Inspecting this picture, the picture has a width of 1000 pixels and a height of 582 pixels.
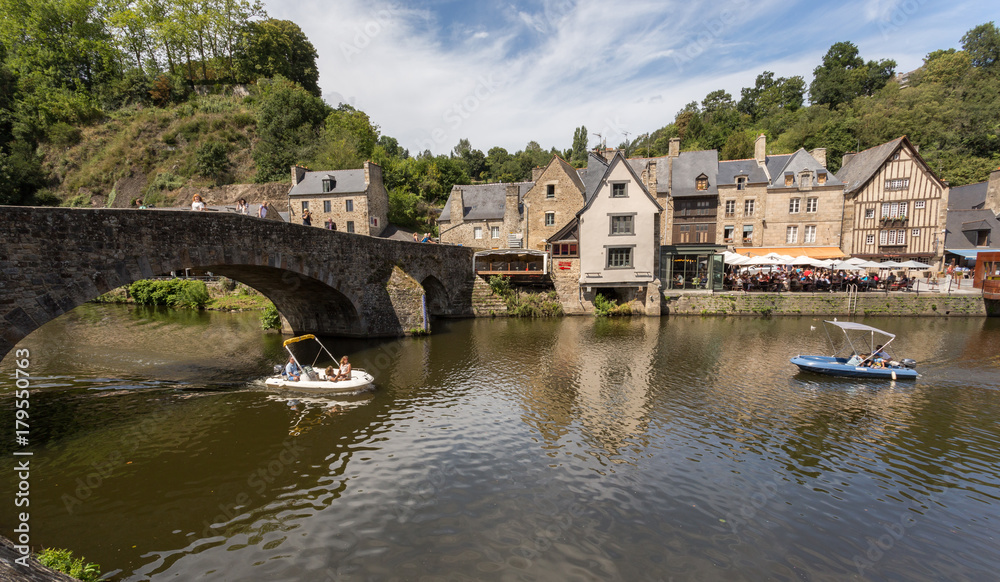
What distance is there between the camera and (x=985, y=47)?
66.2 metres

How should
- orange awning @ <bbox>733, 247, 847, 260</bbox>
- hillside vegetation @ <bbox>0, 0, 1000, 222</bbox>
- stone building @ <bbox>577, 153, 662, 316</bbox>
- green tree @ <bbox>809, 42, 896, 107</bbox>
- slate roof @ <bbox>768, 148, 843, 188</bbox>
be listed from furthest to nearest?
green tree @ <bbox>809, 42, 896, 107</bbox>, hillside vegetation @ <bbox>0, 0, 1000, 222</bbox>, slate roof @ <bbox>768, 148, 843, 188</bbox>, orange awning @ <bbox>733, 247, 847, 260</bbox>, stone building @ <bbox>577, 153, 662, 316</bbox>

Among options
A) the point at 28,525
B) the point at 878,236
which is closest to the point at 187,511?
the point at 28,525

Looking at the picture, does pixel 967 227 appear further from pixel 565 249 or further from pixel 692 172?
pixel 565 249

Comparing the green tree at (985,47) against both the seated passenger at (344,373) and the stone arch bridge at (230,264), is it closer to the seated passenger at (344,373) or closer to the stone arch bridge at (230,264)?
the stone arch bridge at (230,264)

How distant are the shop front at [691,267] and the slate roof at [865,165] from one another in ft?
49.4

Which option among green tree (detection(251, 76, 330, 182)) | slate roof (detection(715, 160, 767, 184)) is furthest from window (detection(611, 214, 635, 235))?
green tree (detection(251, 76, 330, 182))

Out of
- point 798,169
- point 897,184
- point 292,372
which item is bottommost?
point 292,372

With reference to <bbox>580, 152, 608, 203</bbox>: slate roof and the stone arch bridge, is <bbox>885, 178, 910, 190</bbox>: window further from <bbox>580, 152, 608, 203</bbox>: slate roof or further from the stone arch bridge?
the stone arch bridge

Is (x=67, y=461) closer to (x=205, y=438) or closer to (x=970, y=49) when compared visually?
(x=205, y=438)

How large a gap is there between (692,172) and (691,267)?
9.69 m

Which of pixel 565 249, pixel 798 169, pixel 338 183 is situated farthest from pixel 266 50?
pixel 798 169

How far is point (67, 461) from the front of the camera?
32.8 ft

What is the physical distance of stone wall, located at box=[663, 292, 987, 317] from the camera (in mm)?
29188

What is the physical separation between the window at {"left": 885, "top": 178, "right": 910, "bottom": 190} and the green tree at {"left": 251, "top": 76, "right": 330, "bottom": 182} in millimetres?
60532
